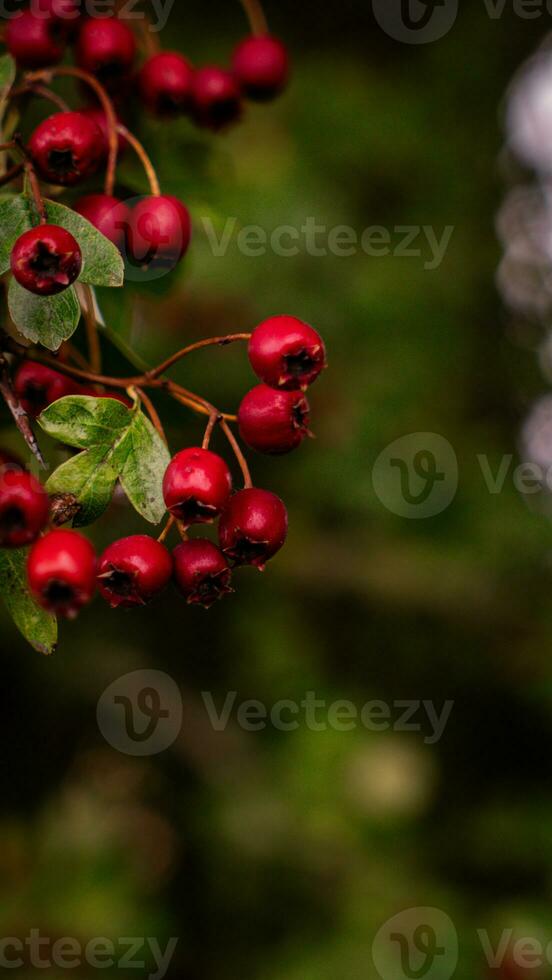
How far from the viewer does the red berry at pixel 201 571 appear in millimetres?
843

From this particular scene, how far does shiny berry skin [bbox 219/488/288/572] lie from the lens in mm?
840

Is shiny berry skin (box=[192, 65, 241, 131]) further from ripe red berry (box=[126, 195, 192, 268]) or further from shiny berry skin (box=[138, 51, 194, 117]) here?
ripe red berry (box=[126, 195, 192, 268])

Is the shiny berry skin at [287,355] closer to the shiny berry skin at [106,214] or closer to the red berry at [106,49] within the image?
the shiny berry skin at [106,214]

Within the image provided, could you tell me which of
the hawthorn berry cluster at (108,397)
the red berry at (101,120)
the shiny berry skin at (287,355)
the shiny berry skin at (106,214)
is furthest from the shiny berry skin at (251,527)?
the red berry at (101,120)

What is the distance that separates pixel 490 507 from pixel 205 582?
89.4 inches

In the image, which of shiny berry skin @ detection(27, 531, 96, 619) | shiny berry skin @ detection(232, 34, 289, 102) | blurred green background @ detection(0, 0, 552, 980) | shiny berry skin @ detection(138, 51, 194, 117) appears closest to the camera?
shiny berry skin @ detection(27, 531, 96, 619)

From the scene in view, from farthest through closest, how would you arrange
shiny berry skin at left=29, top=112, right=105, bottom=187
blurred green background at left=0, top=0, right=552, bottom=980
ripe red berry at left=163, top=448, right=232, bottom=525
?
blurred green background at left=0, top=0, right=552, bottom=980, shiny berry skin at left=29, top=112, right=105, bottom=187, ripe red berry at left=163, top=448, right=232, bottom=525

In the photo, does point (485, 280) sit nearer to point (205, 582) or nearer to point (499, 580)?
point (499, 580)

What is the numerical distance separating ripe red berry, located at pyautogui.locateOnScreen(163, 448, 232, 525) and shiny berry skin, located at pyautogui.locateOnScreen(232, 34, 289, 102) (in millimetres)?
810

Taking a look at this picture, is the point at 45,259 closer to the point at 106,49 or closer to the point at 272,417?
the point at 272,417

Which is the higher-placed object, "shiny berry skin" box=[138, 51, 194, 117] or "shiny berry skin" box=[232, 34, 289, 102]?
"shiny berry skin" box=[232, 34, 289, 102]

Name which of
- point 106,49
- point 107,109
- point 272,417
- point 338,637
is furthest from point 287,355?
point 338,637

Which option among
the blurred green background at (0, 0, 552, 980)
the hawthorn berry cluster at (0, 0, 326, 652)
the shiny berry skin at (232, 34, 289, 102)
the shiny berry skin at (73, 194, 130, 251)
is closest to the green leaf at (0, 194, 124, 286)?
the hawthorn berry cluster at (0, 0, 326, 652)

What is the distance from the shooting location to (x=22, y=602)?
0.83 m
